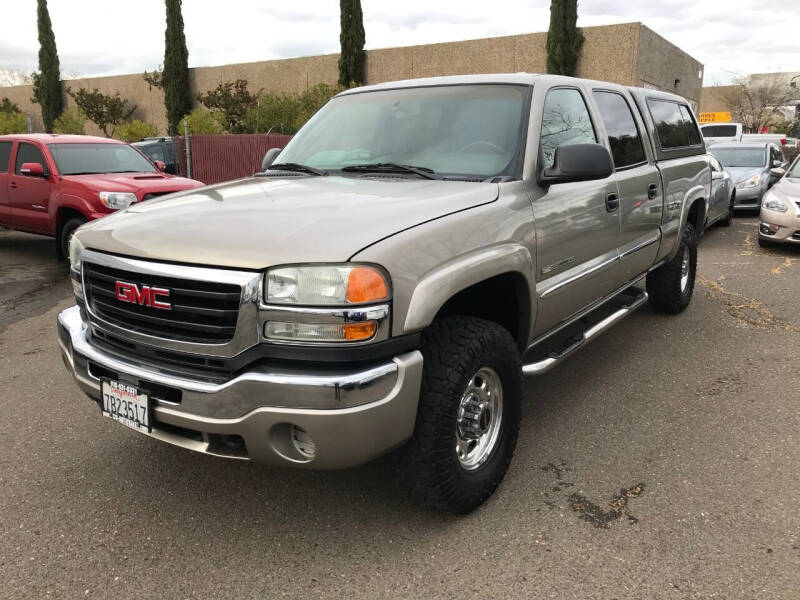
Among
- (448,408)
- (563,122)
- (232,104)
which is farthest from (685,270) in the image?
(232,104)

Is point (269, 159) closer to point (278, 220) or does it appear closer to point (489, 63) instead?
point (278, 220)

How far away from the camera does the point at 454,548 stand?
2602mm

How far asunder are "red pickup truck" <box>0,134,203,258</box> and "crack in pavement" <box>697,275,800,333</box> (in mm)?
6115

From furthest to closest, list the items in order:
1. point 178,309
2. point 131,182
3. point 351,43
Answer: point 351,43 → point 131,182 → point 178,309

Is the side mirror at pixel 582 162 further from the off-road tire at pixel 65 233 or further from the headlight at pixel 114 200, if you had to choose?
the off-road tire at pixel 65 233

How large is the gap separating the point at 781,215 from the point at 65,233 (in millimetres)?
9022

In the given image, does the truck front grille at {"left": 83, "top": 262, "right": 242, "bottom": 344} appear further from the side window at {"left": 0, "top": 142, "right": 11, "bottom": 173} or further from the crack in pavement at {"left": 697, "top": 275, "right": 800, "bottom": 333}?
the side window at {"left": 0, "top": 142, "right": 11, "bottom": 173}

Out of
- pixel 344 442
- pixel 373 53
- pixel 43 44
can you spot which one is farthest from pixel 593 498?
pixel 43 44

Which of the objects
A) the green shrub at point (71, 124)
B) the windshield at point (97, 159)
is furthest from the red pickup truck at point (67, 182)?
the green shrub at point (71, 124)

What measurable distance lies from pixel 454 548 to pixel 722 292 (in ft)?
17.4

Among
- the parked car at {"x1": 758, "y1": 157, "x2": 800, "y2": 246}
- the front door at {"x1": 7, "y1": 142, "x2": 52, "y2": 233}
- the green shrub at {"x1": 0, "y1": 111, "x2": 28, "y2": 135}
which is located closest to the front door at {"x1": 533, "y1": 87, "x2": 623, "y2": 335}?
the parked car at {"x1": 758, "y1": 157, "x2": 800, "y2": 246}

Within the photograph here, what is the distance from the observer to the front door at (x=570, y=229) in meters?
3.22

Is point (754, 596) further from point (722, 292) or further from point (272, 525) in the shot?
point (722, 292)

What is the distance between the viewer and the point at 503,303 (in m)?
3.13
